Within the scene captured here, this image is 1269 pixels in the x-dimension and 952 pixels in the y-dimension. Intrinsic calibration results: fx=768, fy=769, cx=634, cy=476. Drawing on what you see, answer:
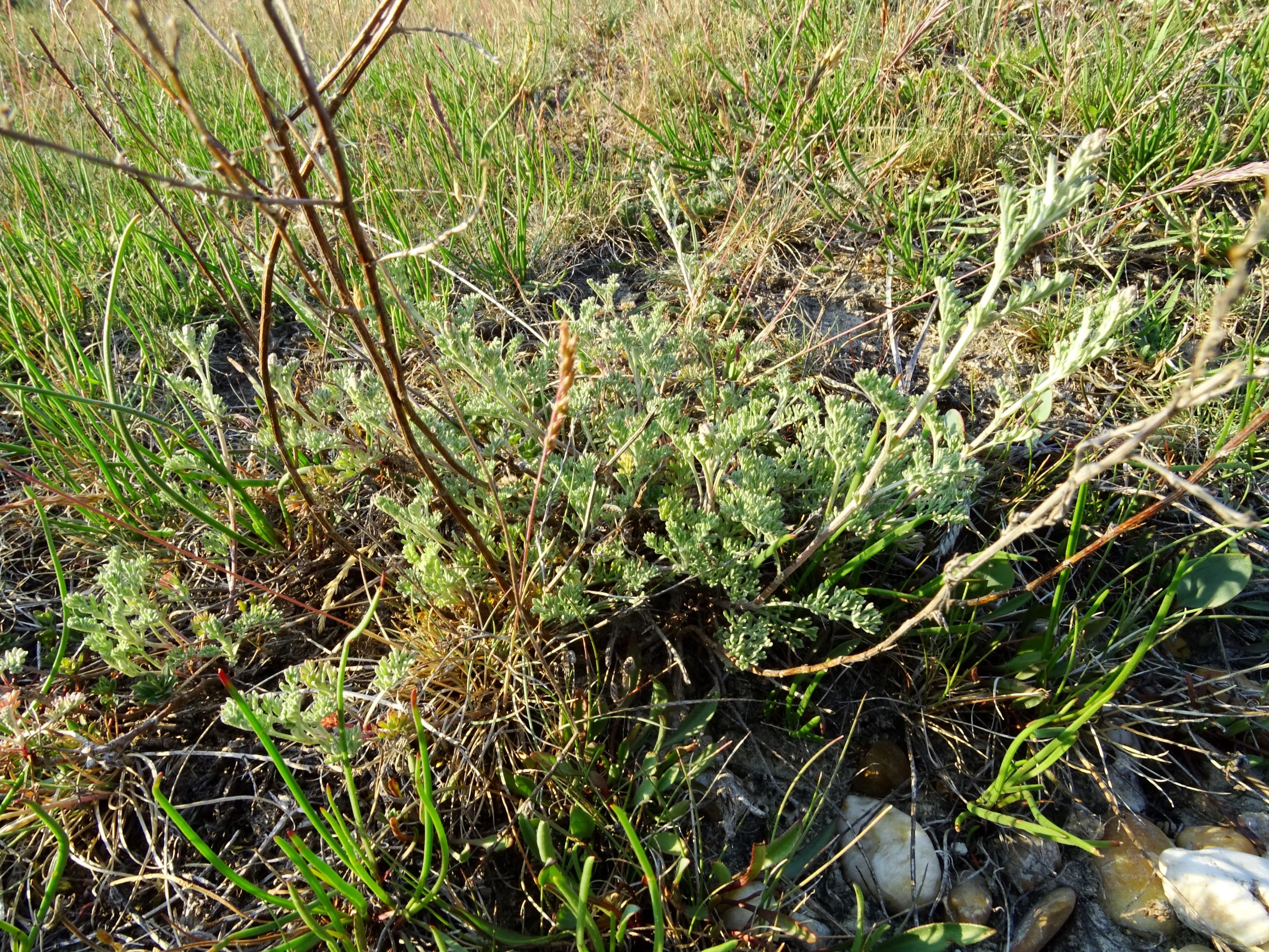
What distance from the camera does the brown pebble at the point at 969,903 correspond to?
5.31 feet

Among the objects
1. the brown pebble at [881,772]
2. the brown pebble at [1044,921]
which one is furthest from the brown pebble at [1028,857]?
the brown pebble at [881,772]

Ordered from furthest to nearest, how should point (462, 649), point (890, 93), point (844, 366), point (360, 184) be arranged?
point (890, 93)
point (360, 184)
point (844, 366)
point (462, 649)

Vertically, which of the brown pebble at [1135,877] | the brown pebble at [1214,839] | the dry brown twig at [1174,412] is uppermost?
the dry brown twig at [1174,412]

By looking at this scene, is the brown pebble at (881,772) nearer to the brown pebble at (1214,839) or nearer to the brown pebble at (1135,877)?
the brown pebble at (1135,877)

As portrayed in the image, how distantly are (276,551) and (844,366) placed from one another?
183cm

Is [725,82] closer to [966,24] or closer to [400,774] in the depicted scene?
[966,24]

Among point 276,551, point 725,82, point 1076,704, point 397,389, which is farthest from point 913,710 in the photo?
point 725,82

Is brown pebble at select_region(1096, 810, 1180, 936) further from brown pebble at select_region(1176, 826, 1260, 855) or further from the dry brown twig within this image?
the dry brown twig

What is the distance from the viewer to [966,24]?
11.2ft

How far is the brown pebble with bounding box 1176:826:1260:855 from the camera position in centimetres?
170

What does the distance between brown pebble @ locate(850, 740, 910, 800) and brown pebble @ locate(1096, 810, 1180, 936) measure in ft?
1.46

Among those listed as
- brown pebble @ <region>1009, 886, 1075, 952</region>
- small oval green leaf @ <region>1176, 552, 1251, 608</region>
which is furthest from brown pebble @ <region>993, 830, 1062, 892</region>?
small oval green leaf @ <region>1176, 552, 1251, 608</region>

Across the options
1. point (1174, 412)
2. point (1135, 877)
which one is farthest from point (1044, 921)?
point (1174, 412)

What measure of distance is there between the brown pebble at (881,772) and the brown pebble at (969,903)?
9.0 inches
